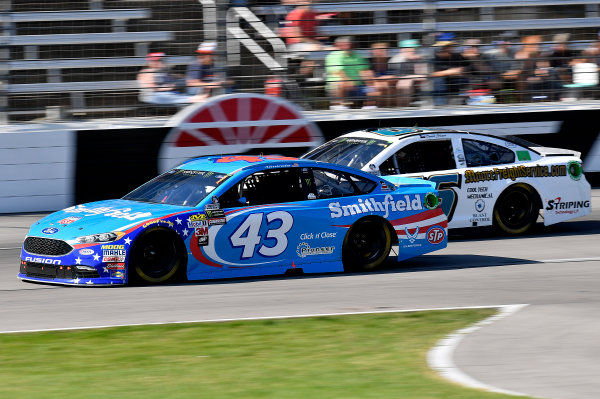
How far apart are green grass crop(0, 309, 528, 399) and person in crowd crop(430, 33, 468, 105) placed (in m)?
9.04

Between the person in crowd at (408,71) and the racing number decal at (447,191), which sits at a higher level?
the person in crowd at (408,71)

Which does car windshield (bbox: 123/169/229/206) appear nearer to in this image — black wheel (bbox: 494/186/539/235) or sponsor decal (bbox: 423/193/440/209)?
sponsor decal (bbox: 423/193/440/209)

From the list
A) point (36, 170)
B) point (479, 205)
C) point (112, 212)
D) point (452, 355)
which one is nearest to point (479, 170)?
point (479, 205)

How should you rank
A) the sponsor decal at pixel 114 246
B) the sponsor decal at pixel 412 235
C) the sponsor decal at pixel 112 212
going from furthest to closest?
the sponsor decal at pixel 412 235, the sponsor decal at pixel 112 212, the sponsor decal at pixel 114 246

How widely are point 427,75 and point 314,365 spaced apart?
11.1 metres

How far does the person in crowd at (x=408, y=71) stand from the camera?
658 inches

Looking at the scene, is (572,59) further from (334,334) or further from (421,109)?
(334,334)

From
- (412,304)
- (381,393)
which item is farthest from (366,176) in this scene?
(381,393)

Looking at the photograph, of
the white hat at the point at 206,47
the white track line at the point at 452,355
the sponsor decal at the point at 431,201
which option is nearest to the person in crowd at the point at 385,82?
the white hat at the point at 206,47

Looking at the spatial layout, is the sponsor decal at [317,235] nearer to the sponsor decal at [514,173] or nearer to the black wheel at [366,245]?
the black wheel at [366,245]

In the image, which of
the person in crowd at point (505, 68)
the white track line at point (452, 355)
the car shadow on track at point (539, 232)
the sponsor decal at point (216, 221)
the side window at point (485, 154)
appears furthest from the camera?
the person in crowd at point (505, 68)

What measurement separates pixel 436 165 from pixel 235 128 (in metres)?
4.19

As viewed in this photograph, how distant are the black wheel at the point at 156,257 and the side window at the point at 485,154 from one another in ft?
16.0

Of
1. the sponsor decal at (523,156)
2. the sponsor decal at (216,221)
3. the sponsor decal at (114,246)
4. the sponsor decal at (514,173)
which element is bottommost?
the sponsor decal at (114,246)
